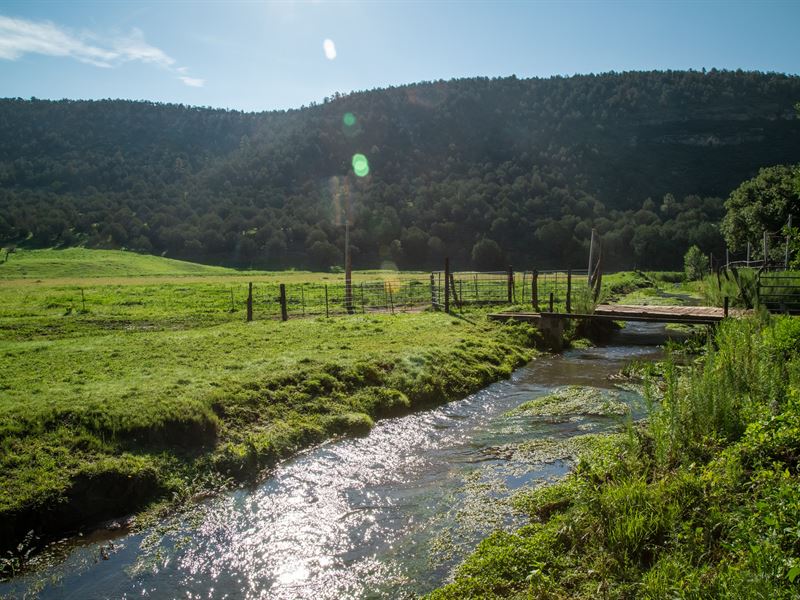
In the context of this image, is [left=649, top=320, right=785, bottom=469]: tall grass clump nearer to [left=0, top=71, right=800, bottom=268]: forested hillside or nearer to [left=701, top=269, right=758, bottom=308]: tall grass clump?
[left=701, top=269, right=758, bottom=308]: tall grass clump

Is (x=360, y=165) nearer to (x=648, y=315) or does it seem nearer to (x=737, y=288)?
(x=648, y=315)

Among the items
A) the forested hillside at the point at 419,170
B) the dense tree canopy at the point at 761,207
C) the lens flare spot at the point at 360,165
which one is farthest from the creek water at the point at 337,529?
the lens flare spot at the point at 360,165

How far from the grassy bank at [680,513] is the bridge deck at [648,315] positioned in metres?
13.0

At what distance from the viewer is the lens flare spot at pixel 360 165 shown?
122 m

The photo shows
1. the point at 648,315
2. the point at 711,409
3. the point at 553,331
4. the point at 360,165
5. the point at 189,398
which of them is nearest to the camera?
the point at 711,409

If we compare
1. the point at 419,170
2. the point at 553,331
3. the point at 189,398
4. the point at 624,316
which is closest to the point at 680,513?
the point at 189,398

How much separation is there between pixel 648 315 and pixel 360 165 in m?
106

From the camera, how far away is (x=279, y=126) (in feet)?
476

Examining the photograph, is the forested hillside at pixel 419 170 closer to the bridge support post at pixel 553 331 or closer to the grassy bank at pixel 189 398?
the bridge support post at pixel 553 331

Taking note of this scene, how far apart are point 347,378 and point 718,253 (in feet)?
286

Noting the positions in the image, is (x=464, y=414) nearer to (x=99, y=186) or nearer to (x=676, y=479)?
(x=676, y=479)

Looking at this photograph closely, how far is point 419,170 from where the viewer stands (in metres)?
123

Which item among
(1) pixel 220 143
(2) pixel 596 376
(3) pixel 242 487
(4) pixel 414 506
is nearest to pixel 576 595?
(4) pixel 414 506

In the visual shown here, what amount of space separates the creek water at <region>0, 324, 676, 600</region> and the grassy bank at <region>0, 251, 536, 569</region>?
2.33 ft
